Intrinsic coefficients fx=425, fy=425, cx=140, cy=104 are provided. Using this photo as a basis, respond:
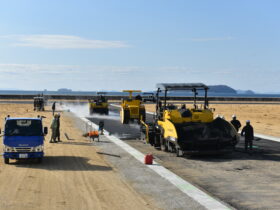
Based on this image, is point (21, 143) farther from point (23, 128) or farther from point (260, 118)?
point (260, 118)

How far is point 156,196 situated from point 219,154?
27.6 feet

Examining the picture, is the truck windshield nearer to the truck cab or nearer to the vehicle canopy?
the truck cab

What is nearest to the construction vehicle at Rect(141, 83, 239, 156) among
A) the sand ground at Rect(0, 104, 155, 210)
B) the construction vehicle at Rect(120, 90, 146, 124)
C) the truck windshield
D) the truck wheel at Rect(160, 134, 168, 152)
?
the truck wheel at Rect(160, 134, 168, 152)

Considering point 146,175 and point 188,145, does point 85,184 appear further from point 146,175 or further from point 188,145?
point 188,145

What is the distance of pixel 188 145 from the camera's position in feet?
61.8

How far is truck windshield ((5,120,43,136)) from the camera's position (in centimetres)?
1736

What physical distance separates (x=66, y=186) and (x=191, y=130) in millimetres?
7948

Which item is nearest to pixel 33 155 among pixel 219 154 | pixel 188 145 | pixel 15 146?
pixel 15 146

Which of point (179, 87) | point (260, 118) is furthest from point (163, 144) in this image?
point (260, 118)

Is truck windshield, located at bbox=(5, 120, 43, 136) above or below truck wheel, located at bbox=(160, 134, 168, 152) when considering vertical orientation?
above

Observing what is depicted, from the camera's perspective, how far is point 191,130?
19484 mm

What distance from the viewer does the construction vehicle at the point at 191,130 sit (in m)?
18.9

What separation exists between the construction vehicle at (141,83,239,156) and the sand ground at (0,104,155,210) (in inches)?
138

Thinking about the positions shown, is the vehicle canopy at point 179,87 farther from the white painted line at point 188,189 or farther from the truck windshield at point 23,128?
the truck windshield at point 23,128
